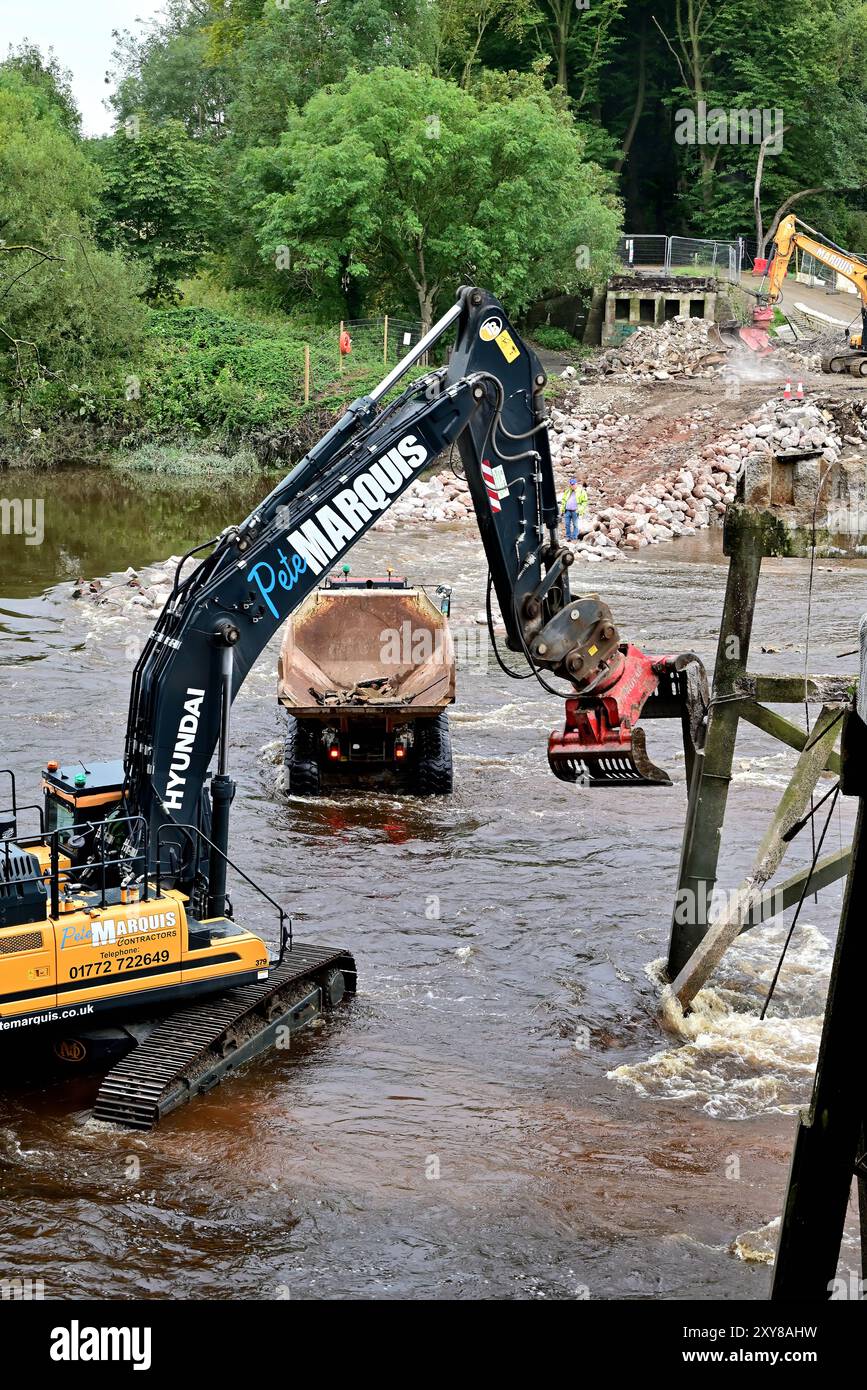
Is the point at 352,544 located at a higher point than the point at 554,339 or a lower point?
lower

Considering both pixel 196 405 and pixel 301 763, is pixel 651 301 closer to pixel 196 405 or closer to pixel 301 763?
pixel 196 405

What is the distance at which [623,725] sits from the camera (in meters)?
10.8

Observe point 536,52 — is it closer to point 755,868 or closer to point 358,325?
point 358,325

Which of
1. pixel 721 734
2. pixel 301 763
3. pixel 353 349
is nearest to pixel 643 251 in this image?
pixel 353 349

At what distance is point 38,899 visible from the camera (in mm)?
9375

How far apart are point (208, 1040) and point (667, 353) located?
35933 mm

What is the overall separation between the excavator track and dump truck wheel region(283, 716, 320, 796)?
16.4 ft

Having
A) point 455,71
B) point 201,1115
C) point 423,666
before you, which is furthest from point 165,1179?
point 455,71

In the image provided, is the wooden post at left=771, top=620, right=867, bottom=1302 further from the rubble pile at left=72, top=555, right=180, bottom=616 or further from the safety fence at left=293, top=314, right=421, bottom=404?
the safety fence at left=293, top=314, right=421, bottom=404

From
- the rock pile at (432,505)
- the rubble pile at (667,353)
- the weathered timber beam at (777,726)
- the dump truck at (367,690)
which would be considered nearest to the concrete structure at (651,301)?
the rubble pile at (667,353)

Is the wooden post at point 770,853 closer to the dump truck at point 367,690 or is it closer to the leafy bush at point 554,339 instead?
the dump truck at point 367,690

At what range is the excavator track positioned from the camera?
9.36 meters
